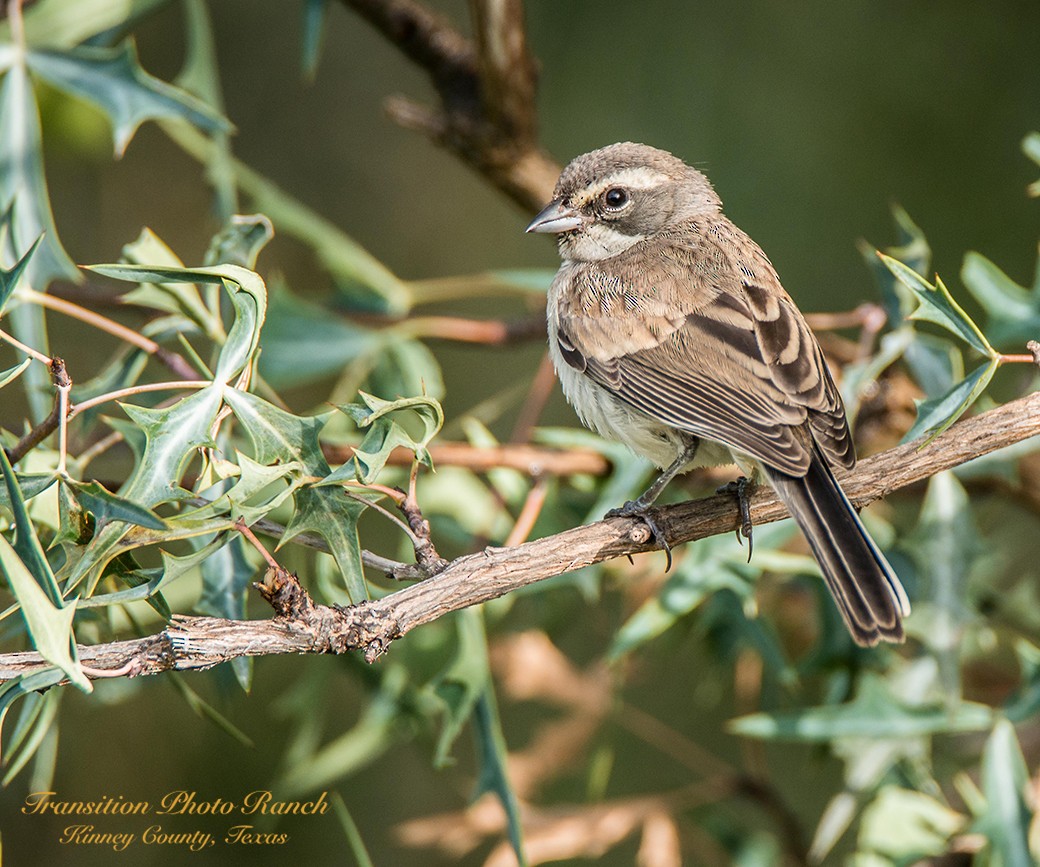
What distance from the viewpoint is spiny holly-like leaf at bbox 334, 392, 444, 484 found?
6.64ft

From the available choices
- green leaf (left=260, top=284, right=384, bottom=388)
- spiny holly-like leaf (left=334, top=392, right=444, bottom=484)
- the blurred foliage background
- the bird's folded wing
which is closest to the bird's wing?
the bird's folded wing

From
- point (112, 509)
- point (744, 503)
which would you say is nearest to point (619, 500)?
point (744, 503)

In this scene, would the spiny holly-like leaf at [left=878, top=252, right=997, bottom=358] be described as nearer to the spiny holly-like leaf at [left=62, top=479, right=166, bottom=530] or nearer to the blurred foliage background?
the blurred foliage background

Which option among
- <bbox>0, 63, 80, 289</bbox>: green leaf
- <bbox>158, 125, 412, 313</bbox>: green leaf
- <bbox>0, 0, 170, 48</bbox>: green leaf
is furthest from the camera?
<bbox>158, 125, 412, 313</bbox>: green leaf

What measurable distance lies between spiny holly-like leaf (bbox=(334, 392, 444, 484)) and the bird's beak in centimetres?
175

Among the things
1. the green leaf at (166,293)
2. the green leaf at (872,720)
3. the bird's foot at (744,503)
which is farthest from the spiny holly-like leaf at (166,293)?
the green leaf at (872,720)

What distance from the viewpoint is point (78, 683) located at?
5.32 feet

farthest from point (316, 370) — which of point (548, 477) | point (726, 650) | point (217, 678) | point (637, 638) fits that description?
point (726, 650)

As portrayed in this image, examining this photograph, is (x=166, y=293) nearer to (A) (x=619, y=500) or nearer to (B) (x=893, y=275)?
(A) (x=619, y=500)

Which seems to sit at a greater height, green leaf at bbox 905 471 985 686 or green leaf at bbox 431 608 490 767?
green leaf at bbox 905 471 985 686

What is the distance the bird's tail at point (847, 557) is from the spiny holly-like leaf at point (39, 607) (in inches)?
61.6

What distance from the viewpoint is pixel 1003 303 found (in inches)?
123

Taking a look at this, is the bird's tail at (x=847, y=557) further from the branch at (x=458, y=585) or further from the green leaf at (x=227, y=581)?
the green leaf at (x=227, y=581)

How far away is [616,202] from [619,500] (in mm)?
1110
